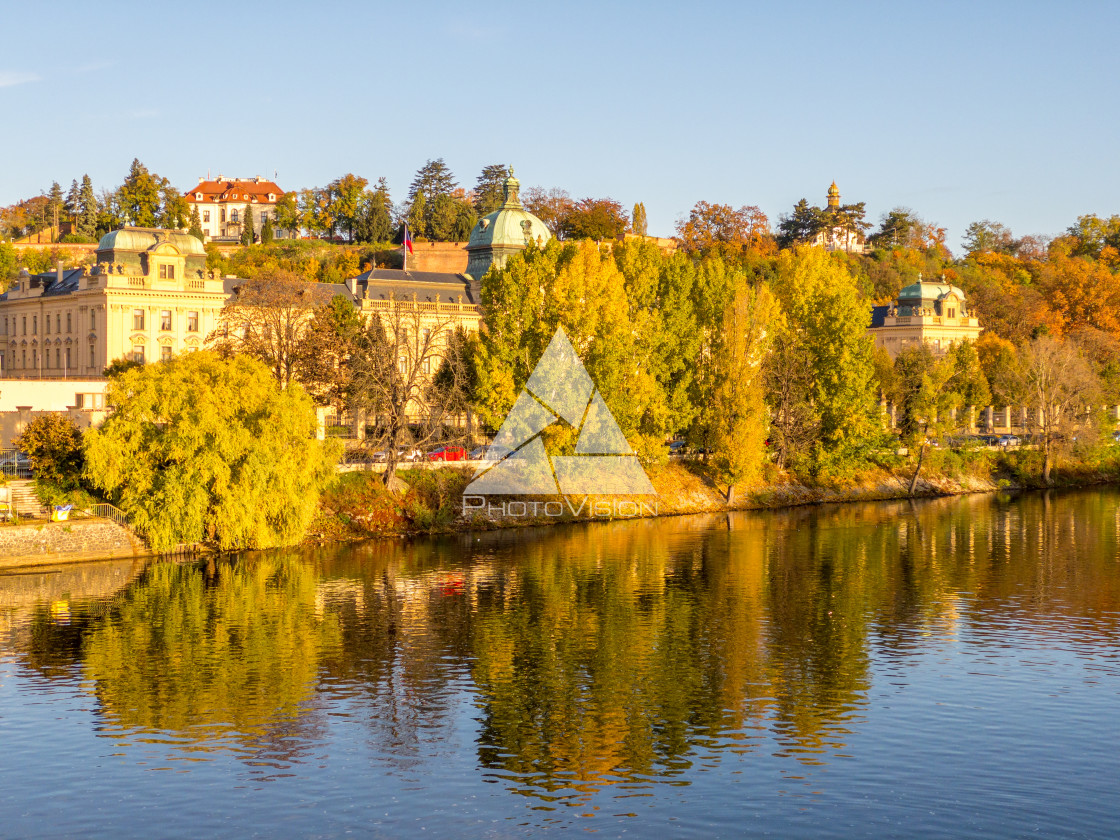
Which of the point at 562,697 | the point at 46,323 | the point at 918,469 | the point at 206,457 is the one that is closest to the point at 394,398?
the point at 206,457

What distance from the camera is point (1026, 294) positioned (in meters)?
136

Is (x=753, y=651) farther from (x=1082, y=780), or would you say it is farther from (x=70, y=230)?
(x=70, y=230)

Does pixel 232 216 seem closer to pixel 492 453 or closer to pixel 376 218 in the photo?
pixel 376 218

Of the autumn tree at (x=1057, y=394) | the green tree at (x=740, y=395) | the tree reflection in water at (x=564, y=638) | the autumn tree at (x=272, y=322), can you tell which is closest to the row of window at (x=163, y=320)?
the autumn tree at (x=272, y=322)

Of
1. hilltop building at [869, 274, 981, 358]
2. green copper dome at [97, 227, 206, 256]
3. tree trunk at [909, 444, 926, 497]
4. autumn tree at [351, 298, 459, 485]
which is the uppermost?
green copper dome at [97, 227, 206, 256]

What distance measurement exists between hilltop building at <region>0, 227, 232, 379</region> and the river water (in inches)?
1687

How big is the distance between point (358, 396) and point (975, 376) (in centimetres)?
5218

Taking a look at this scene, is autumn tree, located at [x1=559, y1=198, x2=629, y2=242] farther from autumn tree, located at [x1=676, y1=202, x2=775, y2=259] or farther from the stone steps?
the stone steps

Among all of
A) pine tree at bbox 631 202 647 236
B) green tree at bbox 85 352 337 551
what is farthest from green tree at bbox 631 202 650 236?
green tree at bbox 85 352 337 551

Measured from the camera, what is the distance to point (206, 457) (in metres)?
54.7

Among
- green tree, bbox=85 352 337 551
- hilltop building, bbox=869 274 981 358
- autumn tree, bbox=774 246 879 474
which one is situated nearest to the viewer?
green tree, bbox=85 352 337 551

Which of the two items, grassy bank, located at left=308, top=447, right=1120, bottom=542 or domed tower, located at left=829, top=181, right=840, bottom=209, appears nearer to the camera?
grassy bank, located at left=308, top=447, right=1120, bottom=542

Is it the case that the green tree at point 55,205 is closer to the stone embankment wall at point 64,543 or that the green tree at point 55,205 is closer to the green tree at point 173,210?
the green tree at point 173,210

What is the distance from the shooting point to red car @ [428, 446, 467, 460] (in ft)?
235
